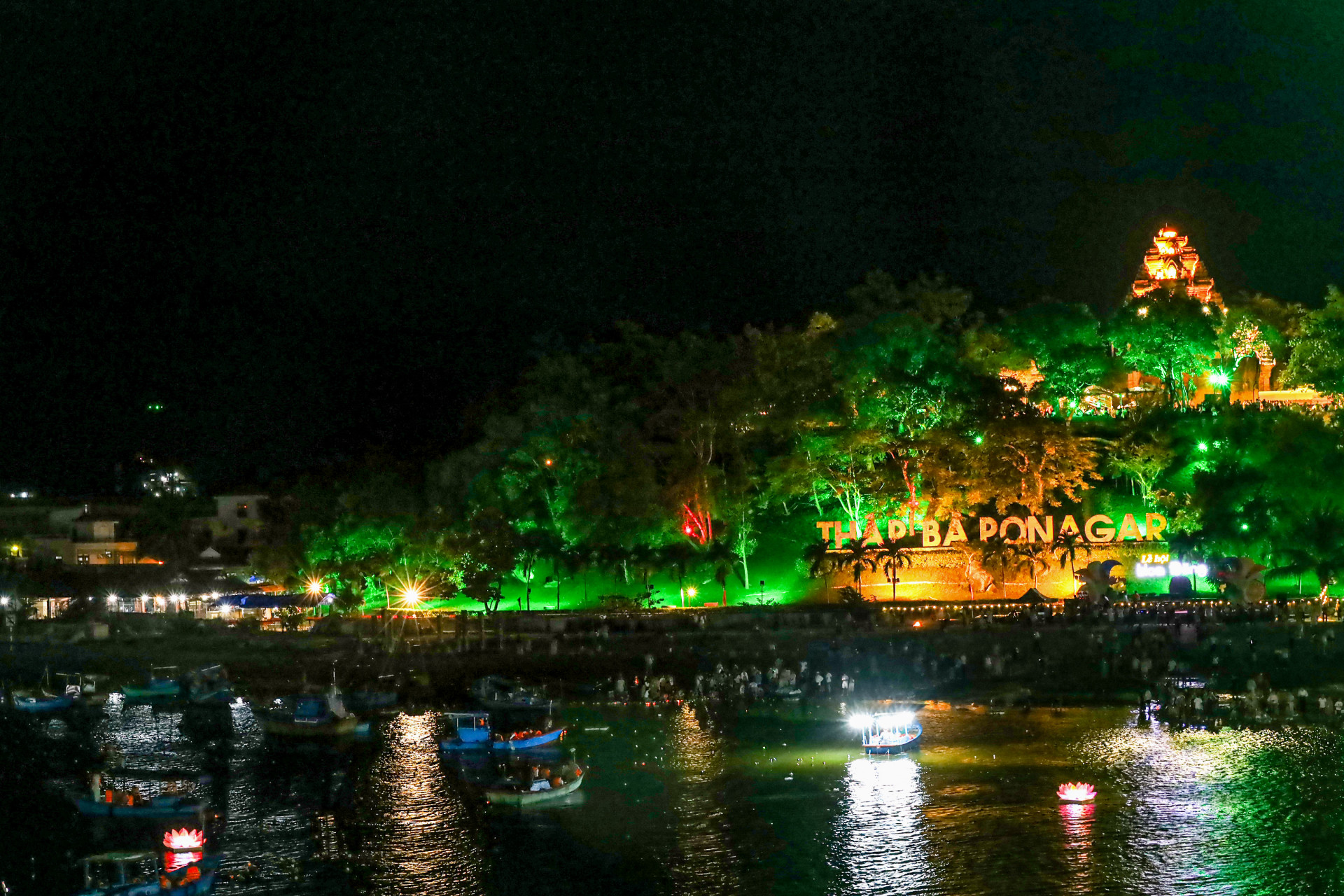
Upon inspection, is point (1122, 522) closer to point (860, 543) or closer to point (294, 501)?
point (860, 543)

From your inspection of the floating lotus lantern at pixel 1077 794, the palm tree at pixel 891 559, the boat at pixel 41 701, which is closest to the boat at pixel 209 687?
the boat at pixel 41 701

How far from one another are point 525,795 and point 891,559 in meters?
32.4

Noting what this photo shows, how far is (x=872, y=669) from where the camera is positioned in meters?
50.3

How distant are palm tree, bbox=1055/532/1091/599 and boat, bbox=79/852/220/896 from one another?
45484 mm

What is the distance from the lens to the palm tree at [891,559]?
63.6m

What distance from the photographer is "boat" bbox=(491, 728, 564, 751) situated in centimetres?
4112

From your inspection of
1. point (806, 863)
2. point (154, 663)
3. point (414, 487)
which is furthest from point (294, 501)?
point (806, 863)

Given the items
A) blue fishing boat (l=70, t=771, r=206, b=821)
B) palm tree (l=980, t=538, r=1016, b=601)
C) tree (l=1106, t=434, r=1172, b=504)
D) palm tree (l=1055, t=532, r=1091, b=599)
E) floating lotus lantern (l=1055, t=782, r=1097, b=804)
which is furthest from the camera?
tree (l=1106, t=434, r=1172, b=504)

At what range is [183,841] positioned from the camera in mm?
29266

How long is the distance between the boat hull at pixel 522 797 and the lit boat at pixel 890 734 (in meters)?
9.53

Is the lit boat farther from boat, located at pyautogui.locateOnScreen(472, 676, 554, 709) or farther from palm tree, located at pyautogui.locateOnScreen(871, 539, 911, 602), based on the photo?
palm tree, located at pyautogui.locateOnScreen(871, 539, 911, 602)

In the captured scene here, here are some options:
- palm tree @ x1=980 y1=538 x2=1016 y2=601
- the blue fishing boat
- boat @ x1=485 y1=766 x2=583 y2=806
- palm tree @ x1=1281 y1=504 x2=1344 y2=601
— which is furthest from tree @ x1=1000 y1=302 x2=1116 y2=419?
the blue fishing boat

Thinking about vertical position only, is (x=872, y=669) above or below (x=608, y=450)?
below

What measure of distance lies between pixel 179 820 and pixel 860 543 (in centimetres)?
3739
